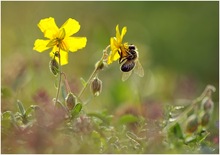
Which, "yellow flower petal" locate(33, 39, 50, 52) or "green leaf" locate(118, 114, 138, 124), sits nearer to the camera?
"yellow flower petal" locate(33, 39, 50, 52)

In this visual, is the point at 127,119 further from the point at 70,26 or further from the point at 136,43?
the point at 136,43

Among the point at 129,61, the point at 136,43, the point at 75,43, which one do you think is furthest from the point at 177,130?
the point at 136,43

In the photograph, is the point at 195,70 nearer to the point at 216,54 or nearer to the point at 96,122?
the point at 216,54

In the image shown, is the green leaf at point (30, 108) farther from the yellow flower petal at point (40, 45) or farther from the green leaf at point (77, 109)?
the yellow flower petal at point (40, 45)

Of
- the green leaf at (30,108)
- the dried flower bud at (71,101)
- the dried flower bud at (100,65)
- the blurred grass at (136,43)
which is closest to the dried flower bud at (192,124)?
the dried flower bud at (100,65)

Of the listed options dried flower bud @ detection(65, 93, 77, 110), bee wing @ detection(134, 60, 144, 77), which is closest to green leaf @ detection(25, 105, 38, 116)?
dried flower bud @ detection(65, 93, 77, 110)

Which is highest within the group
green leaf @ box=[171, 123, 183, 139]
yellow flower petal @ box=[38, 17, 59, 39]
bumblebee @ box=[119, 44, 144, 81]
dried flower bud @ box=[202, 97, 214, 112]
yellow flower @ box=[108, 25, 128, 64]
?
yellow flower petal @ box=[38, 17, 59, 39]

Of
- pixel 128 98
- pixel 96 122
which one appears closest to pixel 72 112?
pixel 96 122

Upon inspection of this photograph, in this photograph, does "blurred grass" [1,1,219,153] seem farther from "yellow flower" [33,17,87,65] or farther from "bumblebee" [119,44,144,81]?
"yellow flower" [33,17,87,65]
